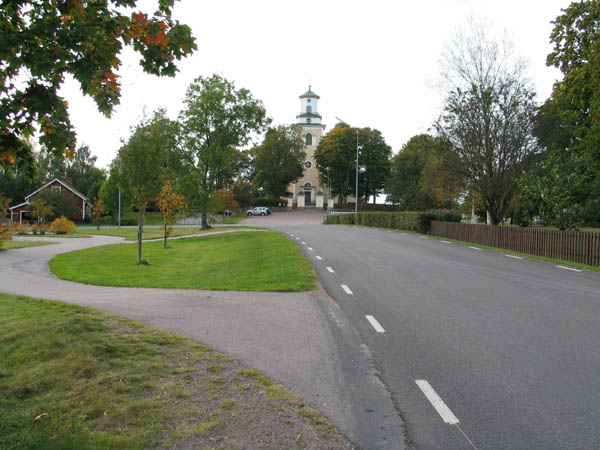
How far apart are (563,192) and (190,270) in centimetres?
1511

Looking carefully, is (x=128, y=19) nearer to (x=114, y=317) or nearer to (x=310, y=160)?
(x=114, y=317)

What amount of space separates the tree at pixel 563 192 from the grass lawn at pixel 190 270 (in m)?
10.5

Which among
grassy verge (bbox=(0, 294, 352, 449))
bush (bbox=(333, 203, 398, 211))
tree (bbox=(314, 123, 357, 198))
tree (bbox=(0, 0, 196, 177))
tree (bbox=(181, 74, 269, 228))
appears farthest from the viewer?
tree (bbox=(314, 123, 357, 198))

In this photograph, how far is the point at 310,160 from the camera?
104 metres

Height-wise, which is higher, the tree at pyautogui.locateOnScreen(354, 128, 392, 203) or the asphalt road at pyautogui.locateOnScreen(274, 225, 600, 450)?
the tree at pyautogui.locateOnScreen(354, 128, 392, 203)

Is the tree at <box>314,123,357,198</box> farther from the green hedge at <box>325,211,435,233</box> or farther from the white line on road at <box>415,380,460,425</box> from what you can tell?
the white line on road at <box>415,380,460,425</box>

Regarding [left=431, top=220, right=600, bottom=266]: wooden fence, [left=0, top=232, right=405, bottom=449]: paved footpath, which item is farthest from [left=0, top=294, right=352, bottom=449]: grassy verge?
[left=431, top=220, right=600, bottom=266]: wooden fence

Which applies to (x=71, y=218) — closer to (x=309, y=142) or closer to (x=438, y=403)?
(x=309, y=142)

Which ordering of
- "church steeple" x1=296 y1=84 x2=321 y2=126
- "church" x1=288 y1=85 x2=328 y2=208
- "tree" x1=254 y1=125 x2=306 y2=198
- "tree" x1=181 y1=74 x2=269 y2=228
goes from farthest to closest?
"church steeple" x1=296 y1=84 x2=321 y2=126 → "church" x1=288 y1=85 x2=328 y2=208 → "tree" x1=254 y1=125 x2=306 y2=198 → "tree" x1=181 y1=74 x2=269 y2=228

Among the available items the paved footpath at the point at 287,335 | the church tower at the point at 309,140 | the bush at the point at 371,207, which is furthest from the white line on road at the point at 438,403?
the church tower at the point at 309,140

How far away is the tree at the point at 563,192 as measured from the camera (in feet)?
65.2

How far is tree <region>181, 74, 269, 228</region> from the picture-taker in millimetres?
38688

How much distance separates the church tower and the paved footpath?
299 ft

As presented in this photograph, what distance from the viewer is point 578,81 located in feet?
93.5
